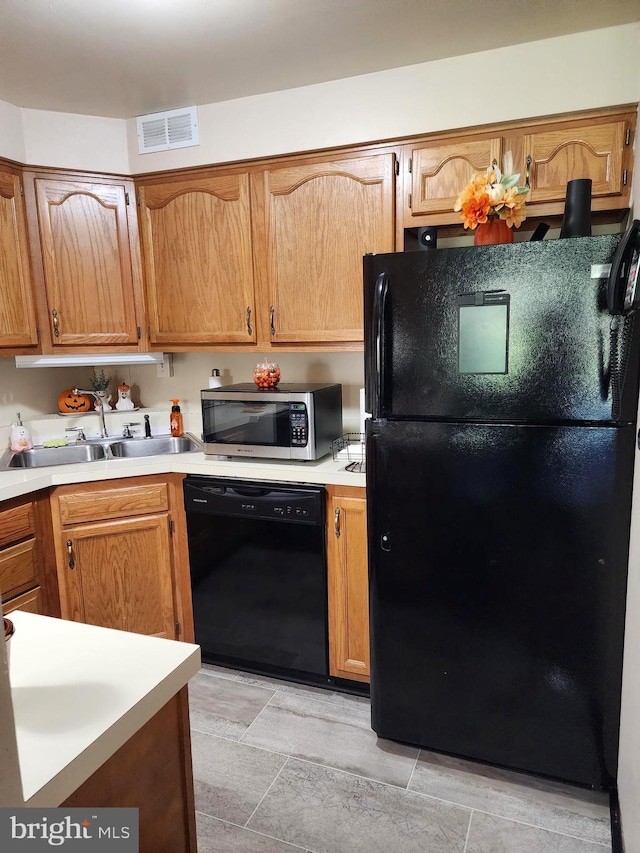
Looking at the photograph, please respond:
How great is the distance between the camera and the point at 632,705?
1438 mm

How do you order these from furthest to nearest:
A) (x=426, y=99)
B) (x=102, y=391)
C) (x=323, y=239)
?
(x=102, y=391), (x=323, y=239), (x=426, y=99)

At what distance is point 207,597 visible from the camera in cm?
240

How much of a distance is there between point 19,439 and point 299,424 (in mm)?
1333

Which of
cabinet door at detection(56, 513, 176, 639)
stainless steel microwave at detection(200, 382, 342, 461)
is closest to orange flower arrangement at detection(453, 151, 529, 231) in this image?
stainless steel microwave at detection(200, 382, 342, 461)

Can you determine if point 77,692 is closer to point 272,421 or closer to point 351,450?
point 272,421

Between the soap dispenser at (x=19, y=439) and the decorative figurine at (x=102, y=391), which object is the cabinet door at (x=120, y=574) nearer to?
the soap dispenser at (x=19, y=439)

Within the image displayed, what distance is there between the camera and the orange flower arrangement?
1647mm

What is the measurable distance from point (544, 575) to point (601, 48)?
5.55 feet

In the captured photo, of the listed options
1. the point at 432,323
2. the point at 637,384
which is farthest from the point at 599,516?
the point at 432,323

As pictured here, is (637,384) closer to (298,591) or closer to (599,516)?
(599,516)

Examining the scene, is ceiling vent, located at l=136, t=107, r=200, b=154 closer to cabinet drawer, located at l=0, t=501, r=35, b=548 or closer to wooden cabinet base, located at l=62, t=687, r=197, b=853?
cabinet drawer, located at l=0, t=501, r=35, b=548

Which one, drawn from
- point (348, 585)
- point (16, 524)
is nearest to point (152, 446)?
point (16, 524)

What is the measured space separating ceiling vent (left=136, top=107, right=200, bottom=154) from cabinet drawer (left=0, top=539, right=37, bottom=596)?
1.72 metres

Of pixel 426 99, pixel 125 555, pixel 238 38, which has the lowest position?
pixel 125 555
